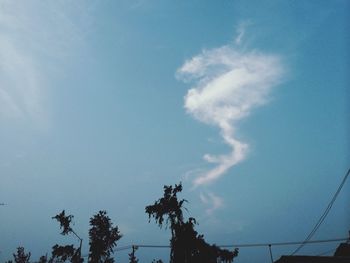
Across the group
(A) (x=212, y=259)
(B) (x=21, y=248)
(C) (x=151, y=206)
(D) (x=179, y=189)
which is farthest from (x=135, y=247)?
(B) (x=21, y=248)

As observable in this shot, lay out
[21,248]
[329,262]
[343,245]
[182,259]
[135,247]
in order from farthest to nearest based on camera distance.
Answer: [21,248], [182,259], [135,247], [343,245], [329,262]

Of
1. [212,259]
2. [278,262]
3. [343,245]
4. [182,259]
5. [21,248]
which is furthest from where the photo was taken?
[21,248]

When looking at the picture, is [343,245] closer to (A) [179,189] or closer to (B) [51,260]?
(A) [179,189]

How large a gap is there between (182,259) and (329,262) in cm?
2197

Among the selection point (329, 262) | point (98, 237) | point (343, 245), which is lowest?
point (329, 262)

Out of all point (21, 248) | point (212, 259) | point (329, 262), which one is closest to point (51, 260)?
point (21, 248)

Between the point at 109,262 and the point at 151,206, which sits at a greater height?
the point at 151,206

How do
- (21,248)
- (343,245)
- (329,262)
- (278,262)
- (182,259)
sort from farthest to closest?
(21,248) < (182,259) < (343,245) < (278,262) < (329,262)

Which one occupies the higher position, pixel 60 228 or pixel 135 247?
pixel 60 228

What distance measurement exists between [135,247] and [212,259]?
15.9 meters

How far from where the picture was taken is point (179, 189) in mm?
42969

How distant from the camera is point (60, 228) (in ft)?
133

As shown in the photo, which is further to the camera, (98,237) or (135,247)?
(98,237)

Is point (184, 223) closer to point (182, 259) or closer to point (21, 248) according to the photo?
point (182, 259)
